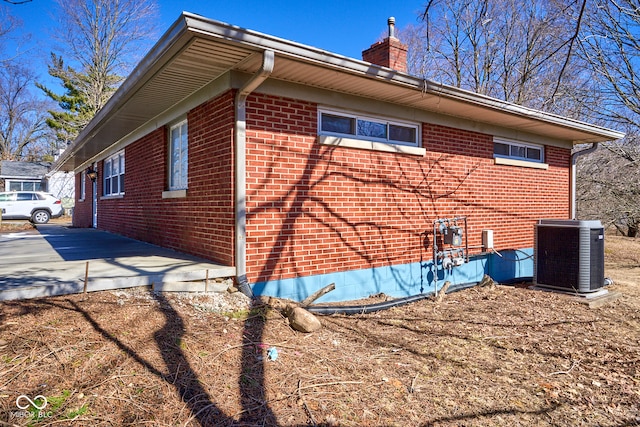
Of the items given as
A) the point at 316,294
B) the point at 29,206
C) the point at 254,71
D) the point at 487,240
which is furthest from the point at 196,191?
the point at 29,206

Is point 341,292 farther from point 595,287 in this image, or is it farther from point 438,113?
point 595,287

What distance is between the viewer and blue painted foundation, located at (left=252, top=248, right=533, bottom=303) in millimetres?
5656

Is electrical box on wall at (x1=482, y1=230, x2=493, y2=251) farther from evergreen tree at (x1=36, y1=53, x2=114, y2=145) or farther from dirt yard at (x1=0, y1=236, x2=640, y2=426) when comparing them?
evergreen tree at (x1=36, y1=53, x2=114, y2=145)

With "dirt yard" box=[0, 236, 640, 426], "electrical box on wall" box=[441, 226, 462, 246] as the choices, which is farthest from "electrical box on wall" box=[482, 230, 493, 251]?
"dirt yard" box=[0, 236, 640, 426]

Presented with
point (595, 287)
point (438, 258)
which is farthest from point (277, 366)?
point (595, 287)

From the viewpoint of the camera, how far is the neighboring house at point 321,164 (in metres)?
5.17

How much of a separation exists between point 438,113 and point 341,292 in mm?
3701

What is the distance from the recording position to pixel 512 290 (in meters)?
7.57

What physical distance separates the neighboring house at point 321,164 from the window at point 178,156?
0.04 meters

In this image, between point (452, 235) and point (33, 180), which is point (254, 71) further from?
point (33, 180)

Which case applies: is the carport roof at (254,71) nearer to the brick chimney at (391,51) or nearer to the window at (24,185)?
the brick chimney at (391,51)

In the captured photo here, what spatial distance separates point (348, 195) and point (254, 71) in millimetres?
2218

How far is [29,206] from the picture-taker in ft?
70.5

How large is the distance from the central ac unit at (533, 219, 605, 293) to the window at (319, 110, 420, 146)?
288cm
